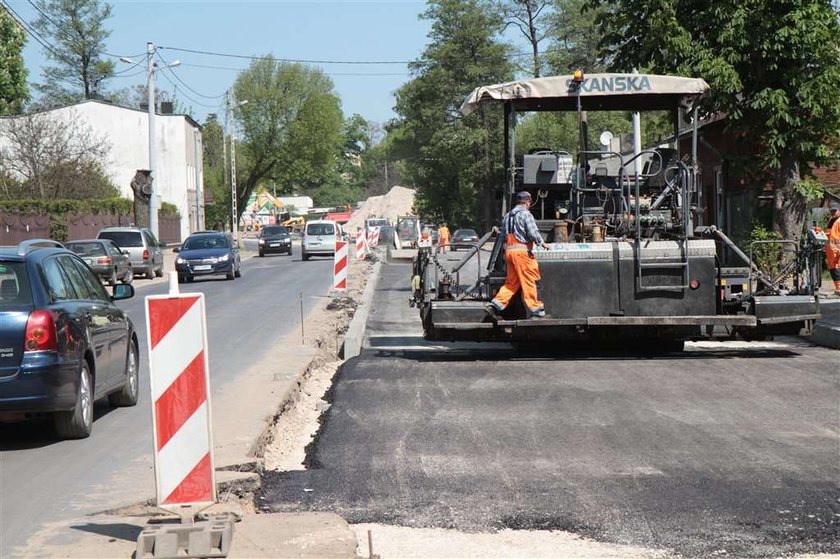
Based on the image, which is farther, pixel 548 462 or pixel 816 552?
pixel 548 462

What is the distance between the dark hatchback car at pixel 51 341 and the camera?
29.5ft

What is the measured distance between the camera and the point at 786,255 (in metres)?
23.3

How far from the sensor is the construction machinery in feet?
45.0

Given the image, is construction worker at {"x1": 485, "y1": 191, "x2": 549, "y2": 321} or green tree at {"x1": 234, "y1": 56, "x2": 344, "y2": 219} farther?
green tree at {"x1": 234, "y1": 56, "x2": 344, "y2": 219}

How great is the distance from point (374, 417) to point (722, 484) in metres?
3.58

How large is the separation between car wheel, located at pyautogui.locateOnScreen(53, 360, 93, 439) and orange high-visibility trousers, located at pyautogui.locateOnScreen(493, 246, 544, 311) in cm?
→ 531

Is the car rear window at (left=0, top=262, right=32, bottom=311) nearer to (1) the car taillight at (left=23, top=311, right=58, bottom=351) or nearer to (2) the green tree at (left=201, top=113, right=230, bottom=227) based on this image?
(1) the car taillight at (left=23, top=311, right=58, bottom=351)

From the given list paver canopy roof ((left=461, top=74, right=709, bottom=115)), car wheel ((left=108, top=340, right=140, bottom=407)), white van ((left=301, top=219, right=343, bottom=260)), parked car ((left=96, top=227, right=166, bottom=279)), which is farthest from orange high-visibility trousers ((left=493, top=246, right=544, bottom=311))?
white van ((left=301, top=219, right=343, bottom=260))

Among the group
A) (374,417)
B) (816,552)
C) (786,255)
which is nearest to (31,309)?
(374,417)

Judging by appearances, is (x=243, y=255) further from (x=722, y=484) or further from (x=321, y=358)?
(x=722, y=484)

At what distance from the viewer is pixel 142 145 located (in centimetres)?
8162

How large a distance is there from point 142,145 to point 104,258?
163 ft

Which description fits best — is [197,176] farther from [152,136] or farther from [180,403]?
[180,403]

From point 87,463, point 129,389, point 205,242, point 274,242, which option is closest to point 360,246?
point 205,242
